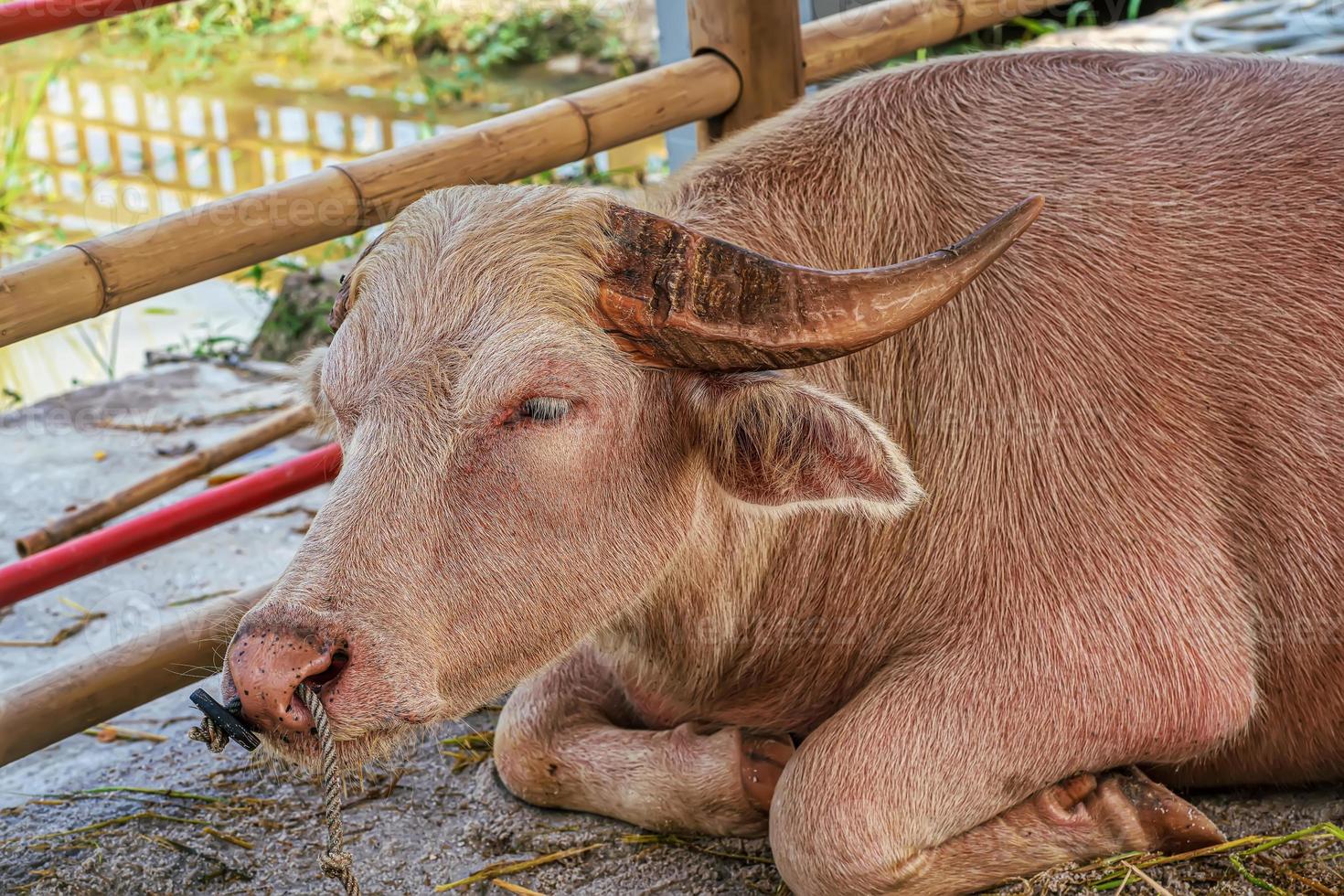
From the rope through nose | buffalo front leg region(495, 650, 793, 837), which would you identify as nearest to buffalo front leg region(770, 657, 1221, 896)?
buffalo front leg region(495, 650, 793, 837)

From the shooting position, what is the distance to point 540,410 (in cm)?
220

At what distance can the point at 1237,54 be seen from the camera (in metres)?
2.93

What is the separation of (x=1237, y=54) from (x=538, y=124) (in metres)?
1.52

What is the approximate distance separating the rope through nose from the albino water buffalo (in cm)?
3

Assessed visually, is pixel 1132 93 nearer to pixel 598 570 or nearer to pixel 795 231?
pixel 795 231

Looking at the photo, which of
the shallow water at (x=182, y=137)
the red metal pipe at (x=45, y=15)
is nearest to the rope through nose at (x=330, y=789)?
the red metal pipe at (x=45, y=15)

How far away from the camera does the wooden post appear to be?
3.52 m

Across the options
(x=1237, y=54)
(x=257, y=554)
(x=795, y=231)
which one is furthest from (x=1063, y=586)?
(x=257, y=554)

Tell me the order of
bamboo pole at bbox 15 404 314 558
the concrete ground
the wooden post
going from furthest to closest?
bamboo pole at bbox 15 404 314 558 → the wooden post → the concrete ground

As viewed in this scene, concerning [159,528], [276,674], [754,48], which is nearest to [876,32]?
[754,48]

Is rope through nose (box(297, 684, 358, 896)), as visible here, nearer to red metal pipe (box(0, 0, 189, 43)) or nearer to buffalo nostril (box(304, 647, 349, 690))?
buffalo nostril (box(304, 647, 349, 690))

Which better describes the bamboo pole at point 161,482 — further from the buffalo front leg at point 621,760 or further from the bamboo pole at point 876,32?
the bamboo pole at point 876,32

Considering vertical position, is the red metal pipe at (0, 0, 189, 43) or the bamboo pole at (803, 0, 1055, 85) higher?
the red metal pipe at (0, 0, 189, 43)

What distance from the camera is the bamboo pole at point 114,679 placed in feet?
8.94
